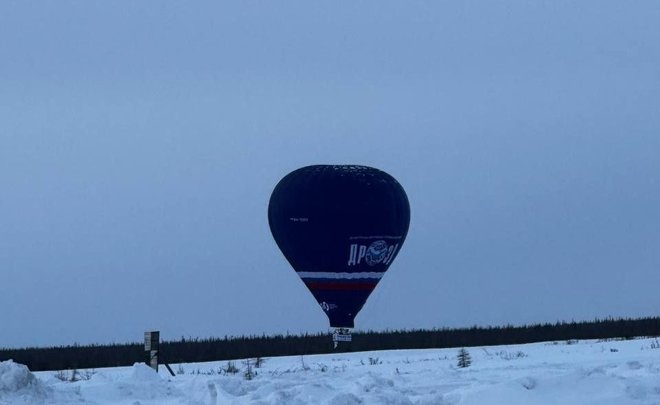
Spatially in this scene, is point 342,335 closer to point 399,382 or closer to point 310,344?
point 310,344

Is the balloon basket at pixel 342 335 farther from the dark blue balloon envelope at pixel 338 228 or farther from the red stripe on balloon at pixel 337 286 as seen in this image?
the red stripe on balloon at pixel 337 286

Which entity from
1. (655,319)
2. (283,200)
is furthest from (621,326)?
(283,200)

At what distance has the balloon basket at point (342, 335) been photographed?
120 ft

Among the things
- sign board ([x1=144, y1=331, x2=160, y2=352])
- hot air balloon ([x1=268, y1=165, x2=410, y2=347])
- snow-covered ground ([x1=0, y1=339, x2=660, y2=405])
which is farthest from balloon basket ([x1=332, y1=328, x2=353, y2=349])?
sign board ([x1=144, y1=331, x2=160, y2=352])

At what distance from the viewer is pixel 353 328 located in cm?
3712

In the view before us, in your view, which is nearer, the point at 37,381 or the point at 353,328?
the point at 37,381

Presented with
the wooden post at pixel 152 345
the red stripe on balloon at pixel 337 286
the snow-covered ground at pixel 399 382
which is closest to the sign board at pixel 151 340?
the wooden post at pixel 152 345

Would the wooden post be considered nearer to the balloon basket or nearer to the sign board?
the sign board

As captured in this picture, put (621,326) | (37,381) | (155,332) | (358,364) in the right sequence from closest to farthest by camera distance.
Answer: (37,381), (155,332), (358,364), (621,326)

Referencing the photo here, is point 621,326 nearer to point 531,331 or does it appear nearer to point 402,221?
point 531,331

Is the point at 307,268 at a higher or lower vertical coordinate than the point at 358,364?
higher

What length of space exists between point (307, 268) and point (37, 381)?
54.6 ft

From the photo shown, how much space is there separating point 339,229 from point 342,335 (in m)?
2.93

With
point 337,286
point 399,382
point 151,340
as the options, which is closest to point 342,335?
point 337,286
